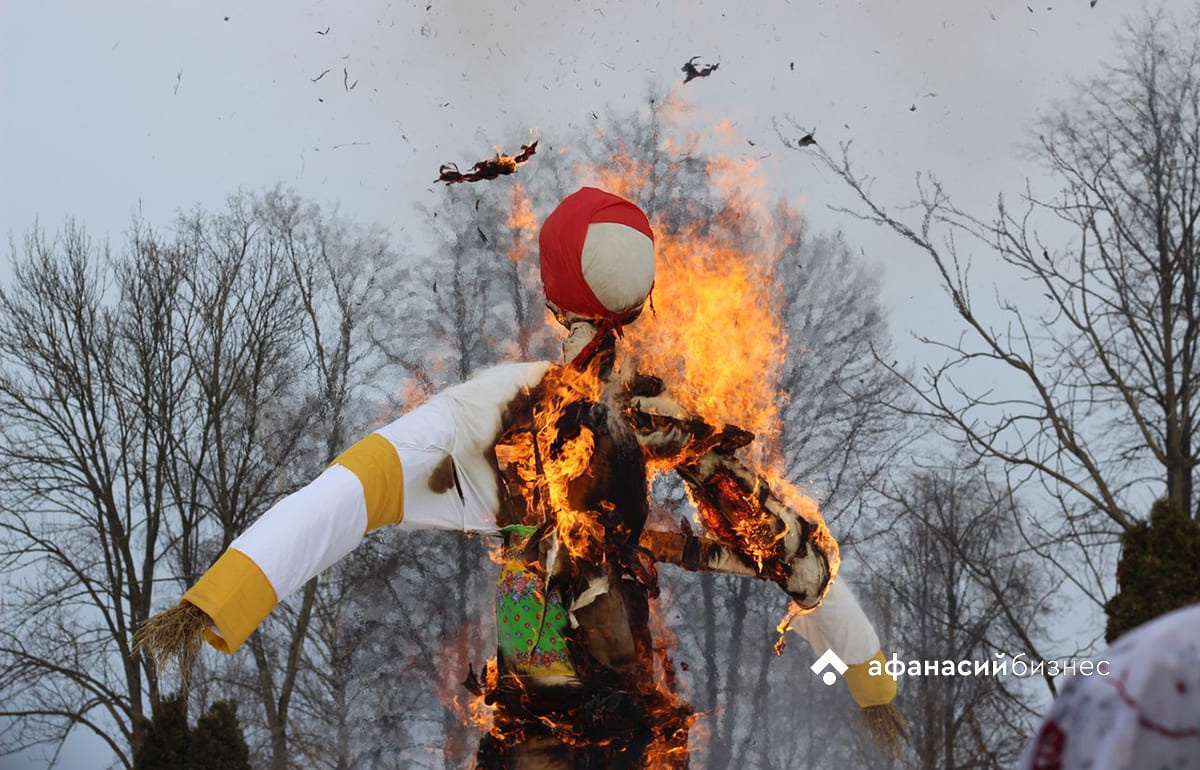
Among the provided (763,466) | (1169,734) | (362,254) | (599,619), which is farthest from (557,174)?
(1169,734)

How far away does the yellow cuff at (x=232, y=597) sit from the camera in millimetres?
3873

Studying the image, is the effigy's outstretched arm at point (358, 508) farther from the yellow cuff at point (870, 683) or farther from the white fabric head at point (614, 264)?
the yellow cuff at point (870, 683)

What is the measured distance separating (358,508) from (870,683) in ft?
7.37

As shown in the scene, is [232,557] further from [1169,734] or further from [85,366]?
[85,366]

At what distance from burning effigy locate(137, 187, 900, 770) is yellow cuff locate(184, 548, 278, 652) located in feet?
0.91

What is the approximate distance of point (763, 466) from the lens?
17.5ft

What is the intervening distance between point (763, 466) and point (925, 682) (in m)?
7.67

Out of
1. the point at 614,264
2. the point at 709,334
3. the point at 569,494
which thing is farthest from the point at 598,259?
the point at 569,494

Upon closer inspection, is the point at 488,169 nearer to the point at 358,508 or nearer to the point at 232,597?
the point at 358,508

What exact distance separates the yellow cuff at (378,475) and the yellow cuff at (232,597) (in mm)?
→ 492

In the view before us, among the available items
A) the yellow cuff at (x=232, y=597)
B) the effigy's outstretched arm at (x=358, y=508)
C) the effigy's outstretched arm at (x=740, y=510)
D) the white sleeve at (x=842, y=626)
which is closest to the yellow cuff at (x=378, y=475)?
the effigy's outstretched arm at (x=358, y=508)

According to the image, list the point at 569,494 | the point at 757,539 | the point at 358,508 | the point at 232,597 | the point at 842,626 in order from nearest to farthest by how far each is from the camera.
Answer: the point at 232,597 < the point at 358,508 < the point at 569,494 < the point at 757,539 < the point at 842,626

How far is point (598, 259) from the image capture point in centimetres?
471

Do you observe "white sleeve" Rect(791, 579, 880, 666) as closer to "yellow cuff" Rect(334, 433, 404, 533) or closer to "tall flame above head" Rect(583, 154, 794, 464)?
"tall flame above head" Rect(583, 154, 794, 464)
